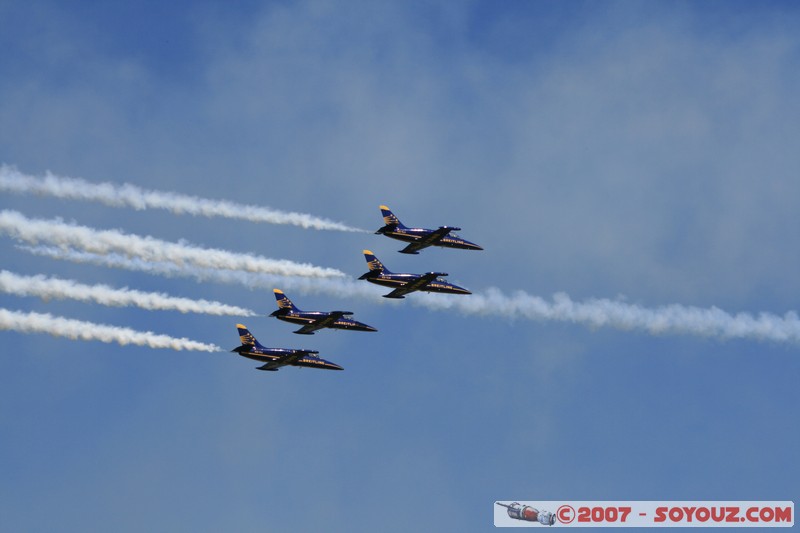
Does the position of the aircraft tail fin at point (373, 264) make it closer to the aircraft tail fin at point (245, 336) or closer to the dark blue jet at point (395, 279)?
the dark blue jet at point (395, 279)

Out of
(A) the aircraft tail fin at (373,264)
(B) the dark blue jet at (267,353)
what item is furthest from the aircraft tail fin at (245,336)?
(A) the aircraft tail fin at (373,264)

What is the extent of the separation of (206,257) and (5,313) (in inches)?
649

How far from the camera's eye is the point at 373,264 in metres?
118

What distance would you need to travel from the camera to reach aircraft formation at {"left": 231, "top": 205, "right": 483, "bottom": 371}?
11544 centimetres

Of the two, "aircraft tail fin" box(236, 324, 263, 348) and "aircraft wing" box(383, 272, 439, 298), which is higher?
"aircraft wing" box(383, 272, 439, 298)

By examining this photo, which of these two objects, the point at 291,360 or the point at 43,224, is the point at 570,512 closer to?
the point at 291,360

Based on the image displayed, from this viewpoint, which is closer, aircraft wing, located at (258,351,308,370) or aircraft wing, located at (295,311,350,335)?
aircraft wing, located at (295,311,350,335)

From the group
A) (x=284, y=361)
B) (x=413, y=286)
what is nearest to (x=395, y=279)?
(x=413, y=286)

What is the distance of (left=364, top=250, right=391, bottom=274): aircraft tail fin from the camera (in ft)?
385

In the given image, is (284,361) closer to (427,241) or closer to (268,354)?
(268,354)

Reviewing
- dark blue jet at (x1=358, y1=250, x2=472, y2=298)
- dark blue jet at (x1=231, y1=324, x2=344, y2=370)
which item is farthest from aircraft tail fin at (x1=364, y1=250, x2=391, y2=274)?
dark blue jet at (x1=231, y1=324, x2=344, y2=370)

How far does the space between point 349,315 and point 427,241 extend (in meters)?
8.52

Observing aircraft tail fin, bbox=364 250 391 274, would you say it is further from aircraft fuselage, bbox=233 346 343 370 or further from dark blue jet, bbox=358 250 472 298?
aircraft fuselage, bbox=233 346 343 370

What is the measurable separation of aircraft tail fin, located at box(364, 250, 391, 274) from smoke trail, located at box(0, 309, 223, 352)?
48.6ft
